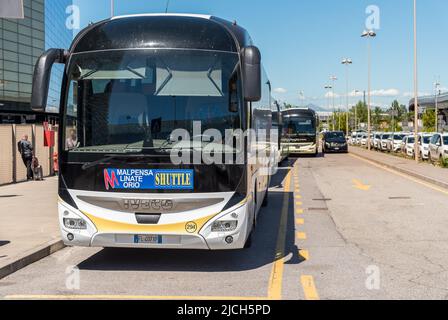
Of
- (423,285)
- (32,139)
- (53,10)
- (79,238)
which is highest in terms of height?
(53,10)

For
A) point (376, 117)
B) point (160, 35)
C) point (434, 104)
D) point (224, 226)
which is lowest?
point (224, 226)

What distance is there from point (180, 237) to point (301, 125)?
32577 millimetres

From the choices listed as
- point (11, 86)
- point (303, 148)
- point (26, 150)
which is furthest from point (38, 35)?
point (26, 150)

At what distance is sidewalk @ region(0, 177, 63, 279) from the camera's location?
782 centimetres

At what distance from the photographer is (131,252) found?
8.67 metres

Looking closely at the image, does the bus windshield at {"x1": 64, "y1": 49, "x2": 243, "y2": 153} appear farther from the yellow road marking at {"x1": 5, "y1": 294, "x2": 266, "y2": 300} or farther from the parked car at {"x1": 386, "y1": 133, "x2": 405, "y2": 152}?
the parked car at {"x1": 386, "y1": 133, "x2": 405, "y2": 152}

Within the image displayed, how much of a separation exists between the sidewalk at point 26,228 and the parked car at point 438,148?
1950cm

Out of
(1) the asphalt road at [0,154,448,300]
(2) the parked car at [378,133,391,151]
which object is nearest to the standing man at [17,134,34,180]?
(1) the asphalt road at [0,154,448,300]

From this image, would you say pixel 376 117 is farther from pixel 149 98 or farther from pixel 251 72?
pixel 149 98

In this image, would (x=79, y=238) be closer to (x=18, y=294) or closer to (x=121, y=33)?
(x=18, y=294)

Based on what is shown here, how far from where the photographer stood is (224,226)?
7023 mm

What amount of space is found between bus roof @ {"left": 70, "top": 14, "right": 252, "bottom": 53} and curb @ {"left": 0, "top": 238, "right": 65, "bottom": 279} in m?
2.83
